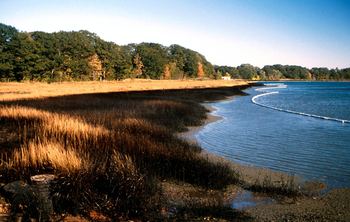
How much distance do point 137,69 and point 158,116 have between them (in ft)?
319

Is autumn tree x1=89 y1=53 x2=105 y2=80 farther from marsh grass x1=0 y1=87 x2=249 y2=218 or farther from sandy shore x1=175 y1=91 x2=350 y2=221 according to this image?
sandy shore x1=175 y1=91 x2=350 y2=221

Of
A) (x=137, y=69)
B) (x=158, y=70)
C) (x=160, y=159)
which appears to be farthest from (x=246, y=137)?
(x=158, y=70)

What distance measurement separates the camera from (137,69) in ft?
382

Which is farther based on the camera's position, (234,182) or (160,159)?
(160,159)

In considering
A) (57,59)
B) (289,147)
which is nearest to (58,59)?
(57,59)

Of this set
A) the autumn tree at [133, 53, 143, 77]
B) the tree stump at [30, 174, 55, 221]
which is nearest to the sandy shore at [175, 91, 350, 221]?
the tree stump at [30, 174, 55, 221]

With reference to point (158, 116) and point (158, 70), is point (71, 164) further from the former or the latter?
point (158, 70)

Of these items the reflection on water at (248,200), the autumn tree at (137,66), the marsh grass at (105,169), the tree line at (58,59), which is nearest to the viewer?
the marsh grass at (105,169)

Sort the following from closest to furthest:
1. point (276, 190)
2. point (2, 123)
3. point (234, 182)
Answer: point (276, 190)
point (234, 182)
point (2, 123)

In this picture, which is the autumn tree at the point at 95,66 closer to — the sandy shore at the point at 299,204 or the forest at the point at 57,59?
the forest at the point at 57,59

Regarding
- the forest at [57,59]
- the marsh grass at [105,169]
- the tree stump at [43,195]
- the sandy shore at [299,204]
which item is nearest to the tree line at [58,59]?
the forest at [57,59]

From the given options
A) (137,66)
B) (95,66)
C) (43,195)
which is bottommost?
(43,195)

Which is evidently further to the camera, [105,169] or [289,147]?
[289,147]

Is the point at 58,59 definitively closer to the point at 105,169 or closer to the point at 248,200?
the point at 105,169
